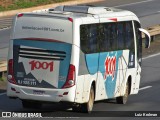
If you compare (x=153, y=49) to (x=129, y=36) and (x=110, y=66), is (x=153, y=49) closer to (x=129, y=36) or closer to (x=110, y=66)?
(x=129, y=36)

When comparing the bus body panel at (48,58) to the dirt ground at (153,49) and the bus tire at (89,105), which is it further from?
the dirt ground at (153,49)

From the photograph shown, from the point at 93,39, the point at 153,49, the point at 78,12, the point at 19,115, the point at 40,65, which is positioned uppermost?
the point at 78,12

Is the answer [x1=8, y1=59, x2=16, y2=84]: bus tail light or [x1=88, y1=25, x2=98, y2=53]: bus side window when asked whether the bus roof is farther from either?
[x1=8, y1=59, x2=16, y2=84]: bus tail light

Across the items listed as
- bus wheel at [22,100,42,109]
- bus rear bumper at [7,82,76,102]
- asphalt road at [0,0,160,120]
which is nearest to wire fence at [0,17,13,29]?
asphalt road at [0,0,160,120]

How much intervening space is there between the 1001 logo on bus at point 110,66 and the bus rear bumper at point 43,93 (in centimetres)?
222

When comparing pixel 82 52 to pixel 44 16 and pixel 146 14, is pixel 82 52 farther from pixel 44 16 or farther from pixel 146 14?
pixel 146 14

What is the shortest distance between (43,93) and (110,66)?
9.38ft

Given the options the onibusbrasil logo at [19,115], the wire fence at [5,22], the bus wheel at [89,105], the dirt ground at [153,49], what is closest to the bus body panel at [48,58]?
the bus wheel at [89,105]

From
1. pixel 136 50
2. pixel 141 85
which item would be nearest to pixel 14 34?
pixel 136 50

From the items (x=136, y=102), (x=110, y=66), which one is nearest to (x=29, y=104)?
(x=110, y=66)

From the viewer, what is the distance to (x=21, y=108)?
2017 centimetres

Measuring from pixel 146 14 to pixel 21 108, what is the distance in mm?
32558

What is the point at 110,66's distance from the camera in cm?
2102

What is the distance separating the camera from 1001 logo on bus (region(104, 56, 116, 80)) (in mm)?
20753
